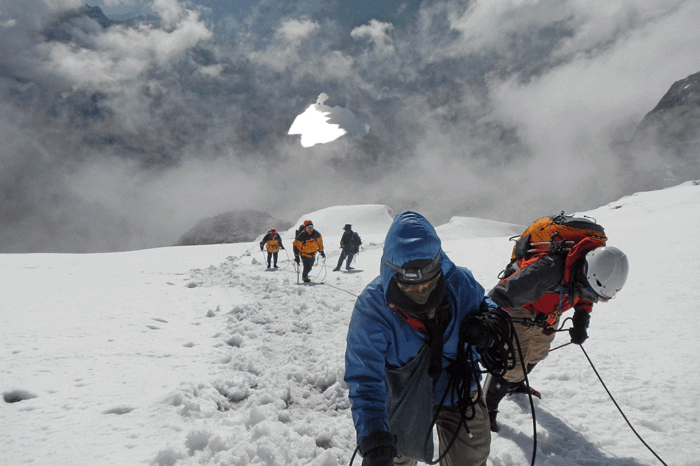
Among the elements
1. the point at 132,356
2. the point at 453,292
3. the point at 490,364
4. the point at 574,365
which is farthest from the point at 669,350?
the point at 132,356

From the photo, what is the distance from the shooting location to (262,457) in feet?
9.15

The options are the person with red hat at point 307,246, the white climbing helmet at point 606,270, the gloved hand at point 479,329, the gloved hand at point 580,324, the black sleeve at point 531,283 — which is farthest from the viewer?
A: the person with red hat at point 307,246

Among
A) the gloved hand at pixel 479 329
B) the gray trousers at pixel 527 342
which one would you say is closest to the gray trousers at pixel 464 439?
the gloved hand at pixel 479 329

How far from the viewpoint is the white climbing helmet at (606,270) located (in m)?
2.53

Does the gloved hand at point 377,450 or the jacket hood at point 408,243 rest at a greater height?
the jacket hood at point 408,243

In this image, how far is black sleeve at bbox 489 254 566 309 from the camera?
268cm

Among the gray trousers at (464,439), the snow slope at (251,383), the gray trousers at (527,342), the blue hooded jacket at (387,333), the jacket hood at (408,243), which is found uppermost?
the jacket hood at (408,243)

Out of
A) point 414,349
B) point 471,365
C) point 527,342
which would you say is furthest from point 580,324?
point 414,349

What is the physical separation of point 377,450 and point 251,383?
2.68 meters

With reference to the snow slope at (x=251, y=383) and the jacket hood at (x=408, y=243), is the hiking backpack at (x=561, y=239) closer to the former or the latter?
the jacket hood at (x=408, y=243)

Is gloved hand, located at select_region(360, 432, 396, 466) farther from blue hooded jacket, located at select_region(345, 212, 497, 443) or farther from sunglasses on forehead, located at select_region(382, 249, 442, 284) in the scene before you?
sunglasses on forehead, located at select_region(382, 249, 442, 284)

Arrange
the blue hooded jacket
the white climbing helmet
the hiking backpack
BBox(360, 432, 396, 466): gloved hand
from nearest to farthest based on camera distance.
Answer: BBox(360, 432, 396, 466): gloved hand, the blue hooded jacket, the white climbing helmet, the hiking backpack

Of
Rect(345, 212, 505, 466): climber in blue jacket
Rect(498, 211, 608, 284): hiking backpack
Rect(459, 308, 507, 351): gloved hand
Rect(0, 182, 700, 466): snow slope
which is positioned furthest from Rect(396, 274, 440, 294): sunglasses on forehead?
Rect(0, 182, 700, 466): snow slope

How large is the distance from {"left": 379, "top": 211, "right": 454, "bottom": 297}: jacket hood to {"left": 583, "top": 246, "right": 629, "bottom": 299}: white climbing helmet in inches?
60.9
